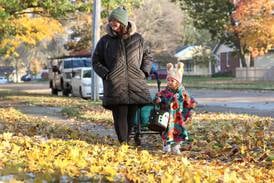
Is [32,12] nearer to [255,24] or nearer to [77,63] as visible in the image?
[77,63]

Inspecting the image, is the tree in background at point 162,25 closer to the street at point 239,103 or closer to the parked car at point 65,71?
the parked car at point 65,71

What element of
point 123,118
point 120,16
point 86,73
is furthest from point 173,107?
point 86,73

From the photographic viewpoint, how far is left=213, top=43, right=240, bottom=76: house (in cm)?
7806

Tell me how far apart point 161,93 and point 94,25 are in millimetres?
14229

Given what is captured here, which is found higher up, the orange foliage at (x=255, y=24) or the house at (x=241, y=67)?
the orange foliage at (x=255, y=24)

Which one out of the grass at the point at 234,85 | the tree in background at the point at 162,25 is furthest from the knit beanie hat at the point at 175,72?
the tree in background at the point at 162,25

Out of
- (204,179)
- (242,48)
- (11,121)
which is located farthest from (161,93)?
(242,48)

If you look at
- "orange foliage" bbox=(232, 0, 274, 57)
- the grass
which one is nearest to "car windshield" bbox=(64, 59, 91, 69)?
the grass

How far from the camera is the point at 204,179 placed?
5180 millimetres

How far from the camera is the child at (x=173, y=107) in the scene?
8.01m

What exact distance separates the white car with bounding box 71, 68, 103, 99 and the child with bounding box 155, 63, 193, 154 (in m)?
18.3

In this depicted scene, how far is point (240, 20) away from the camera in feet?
160

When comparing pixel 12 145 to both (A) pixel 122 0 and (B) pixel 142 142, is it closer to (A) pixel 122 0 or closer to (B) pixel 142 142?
(B) pixel 142 142

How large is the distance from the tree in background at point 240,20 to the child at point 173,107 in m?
38.5
